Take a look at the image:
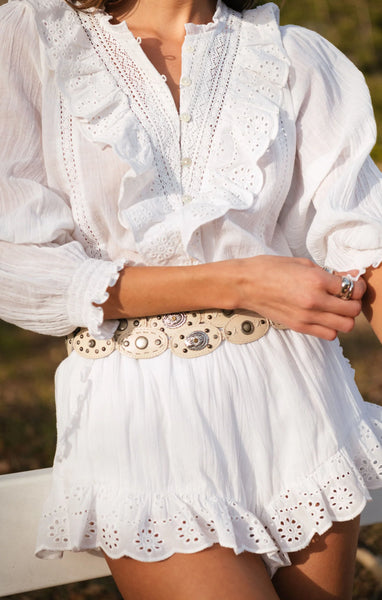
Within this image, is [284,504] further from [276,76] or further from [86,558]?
[276,76]

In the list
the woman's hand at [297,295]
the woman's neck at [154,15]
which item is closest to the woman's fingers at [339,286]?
the woman's hand at [297,295]

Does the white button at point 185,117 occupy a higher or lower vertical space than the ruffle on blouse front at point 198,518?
higher

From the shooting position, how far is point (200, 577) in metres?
1.23

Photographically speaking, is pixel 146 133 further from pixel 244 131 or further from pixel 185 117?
Answer: pixel 244 131

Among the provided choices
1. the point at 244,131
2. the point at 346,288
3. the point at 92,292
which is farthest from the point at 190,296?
the point at 244,131

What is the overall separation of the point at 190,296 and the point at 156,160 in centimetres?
29

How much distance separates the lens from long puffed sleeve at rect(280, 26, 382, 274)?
1.44 meters

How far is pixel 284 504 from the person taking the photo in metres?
1.34

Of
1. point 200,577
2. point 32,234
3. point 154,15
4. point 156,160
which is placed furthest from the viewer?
point 154,15

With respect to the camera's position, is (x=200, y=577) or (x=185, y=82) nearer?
(x=200, y=577)

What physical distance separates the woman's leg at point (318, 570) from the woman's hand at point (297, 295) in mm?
A: 389

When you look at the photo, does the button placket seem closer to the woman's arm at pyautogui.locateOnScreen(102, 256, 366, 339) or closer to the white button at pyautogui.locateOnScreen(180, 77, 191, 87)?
the white button at pyautogui.locateOnScreen(180, 77, 191, 87)

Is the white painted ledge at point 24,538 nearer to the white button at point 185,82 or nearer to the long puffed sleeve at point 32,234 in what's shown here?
the long puffed sleeve at point 32,234

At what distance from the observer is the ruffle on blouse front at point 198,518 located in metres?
1.25
